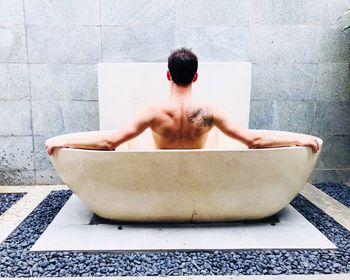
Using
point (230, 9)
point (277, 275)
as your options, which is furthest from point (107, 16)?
point (277, 275)

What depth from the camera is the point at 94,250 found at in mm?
1784

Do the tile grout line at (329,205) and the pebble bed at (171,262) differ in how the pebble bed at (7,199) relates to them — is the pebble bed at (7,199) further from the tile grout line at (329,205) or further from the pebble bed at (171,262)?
the tile grout line at (329,205)

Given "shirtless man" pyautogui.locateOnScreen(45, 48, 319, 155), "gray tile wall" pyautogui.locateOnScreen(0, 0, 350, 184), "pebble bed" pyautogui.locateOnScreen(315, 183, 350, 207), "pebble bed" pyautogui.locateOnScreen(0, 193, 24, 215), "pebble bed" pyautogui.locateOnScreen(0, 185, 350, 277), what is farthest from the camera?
"gray tile wall" pyautogui.locateOnScreen(0, 0, 350, 184)

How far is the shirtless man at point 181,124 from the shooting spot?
1937 mm

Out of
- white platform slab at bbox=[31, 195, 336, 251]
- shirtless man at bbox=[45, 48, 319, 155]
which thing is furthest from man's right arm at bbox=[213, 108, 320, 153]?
white platform slab at bbox=[31, 195, 336, 251]

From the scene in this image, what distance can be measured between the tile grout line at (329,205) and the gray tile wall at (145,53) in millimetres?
555

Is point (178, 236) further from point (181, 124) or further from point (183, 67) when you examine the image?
point (183, 67)

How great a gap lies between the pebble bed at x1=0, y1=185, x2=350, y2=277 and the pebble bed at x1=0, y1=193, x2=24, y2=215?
643 mm

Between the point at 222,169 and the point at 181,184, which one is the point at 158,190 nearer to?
the point at 181,184

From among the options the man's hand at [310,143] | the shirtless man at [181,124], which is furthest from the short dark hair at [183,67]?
the man's hand at [310,143]

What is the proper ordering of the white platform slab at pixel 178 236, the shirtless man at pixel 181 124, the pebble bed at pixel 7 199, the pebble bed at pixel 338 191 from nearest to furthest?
the white platform slab at pixel 178 236 < the shirtless man at pixel 181 124 < the pebble bed at pixel 7 199 < the pebble bed at pixel 338 191

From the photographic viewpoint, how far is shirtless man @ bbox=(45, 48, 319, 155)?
6.35 ft

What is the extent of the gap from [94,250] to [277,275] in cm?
87

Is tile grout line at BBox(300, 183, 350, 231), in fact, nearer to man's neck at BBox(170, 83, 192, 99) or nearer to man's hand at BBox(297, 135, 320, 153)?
man's hand at BBox(297, 135, 320, 153)
